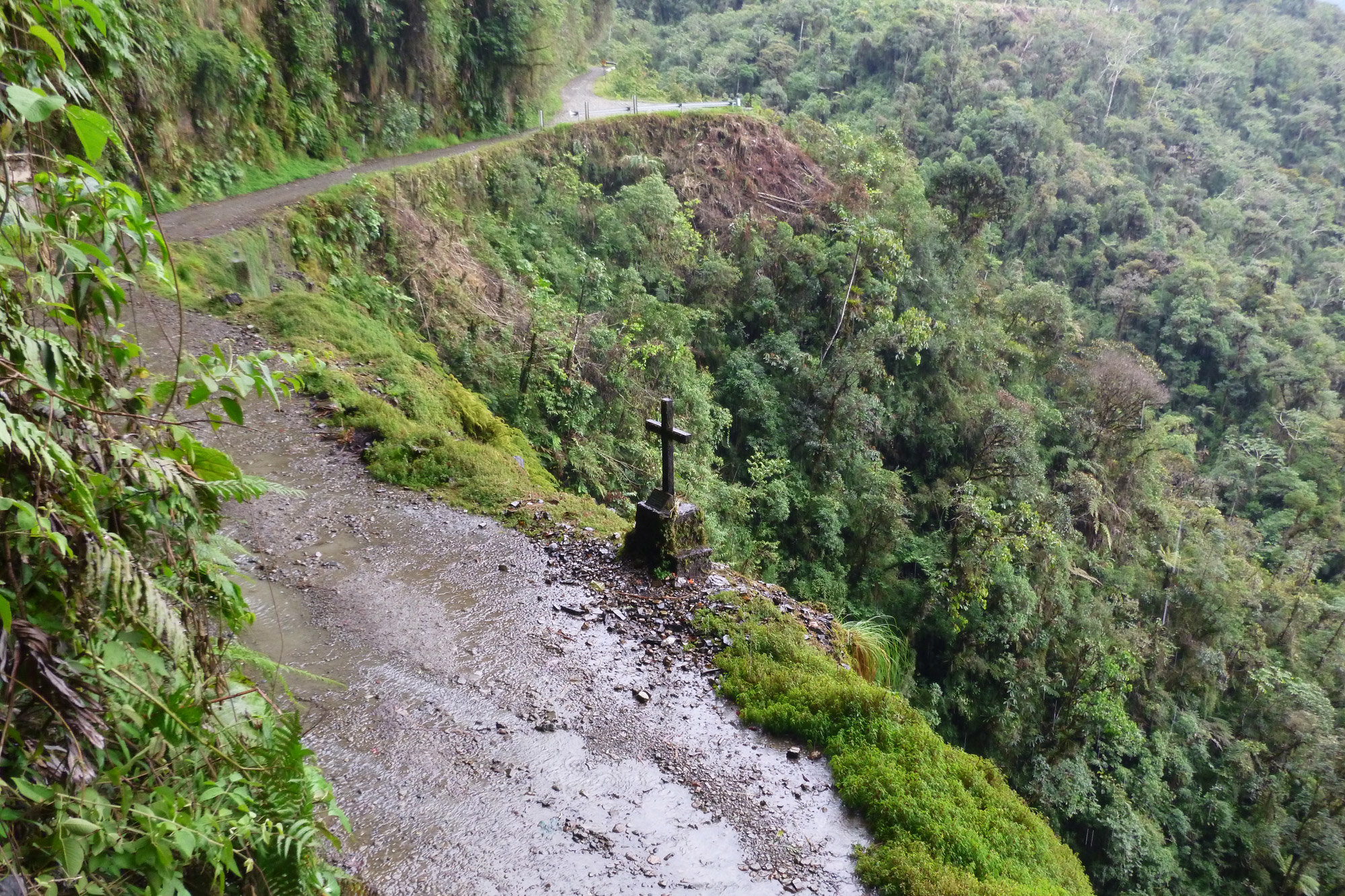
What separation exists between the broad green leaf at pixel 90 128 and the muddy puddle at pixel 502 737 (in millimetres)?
3443

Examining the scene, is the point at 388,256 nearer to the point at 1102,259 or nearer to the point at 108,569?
the point at 108,569

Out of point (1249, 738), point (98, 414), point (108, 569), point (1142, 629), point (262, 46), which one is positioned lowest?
Answer: point (1249, 738)

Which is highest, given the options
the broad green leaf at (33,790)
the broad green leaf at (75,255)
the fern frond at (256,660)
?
the broad green leaf at (75,255)

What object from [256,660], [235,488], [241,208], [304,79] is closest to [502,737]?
[256,660]

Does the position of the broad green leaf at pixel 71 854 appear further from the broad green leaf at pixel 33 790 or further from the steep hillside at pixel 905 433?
the steep hillside at pixel 905 433

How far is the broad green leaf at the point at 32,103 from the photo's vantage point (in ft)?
5.28

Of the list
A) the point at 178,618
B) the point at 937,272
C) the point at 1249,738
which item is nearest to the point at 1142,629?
the point at 1249,738

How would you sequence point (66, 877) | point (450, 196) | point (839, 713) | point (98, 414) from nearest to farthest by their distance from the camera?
1. point (66, 877)
2. point (98, 414)
3. point (839, 713)
4. point (450, 196)

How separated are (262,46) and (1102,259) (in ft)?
126

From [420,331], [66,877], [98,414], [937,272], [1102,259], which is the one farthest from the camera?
[1102,259]

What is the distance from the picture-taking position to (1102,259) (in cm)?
3719

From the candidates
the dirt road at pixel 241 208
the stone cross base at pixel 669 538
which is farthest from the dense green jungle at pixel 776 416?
the stone cross base at pixel 669 538

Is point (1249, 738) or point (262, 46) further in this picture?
point (1249, 738)

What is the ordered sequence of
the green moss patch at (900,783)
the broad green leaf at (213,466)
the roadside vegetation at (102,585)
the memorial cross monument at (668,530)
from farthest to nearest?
the memorial cross monument at (668,530)
the green moss patch at (900,783)
the broad green leaf at (213,466)
the roadside vegetation at (102,585)
